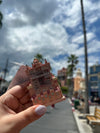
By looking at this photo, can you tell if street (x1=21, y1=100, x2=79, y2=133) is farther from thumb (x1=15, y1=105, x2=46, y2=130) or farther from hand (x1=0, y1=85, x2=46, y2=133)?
thumb (x1=15, y1=105, x2=46, y2=130)

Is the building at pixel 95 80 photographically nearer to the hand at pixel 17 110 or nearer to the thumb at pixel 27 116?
the hand at pixel 17 110

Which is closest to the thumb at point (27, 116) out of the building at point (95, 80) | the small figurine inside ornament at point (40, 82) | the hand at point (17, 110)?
Answer: the hand at point (17, 110)

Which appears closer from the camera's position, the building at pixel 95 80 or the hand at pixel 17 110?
the hand at pixel 17 110

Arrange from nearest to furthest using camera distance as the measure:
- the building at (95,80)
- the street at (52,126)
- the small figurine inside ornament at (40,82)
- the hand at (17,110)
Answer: the hand at (17,110), the small figurine inside ornament at (40,82), the street at (52,126), the building at (95,80)

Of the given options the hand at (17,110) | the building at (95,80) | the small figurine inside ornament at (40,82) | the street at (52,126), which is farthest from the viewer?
the building at (95,80)

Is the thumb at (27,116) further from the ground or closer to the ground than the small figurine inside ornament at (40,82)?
closer to the ground

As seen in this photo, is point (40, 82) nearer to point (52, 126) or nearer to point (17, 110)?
point (17, 110)

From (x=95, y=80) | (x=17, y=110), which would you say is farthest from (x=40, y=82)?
(x=95, y=80)
